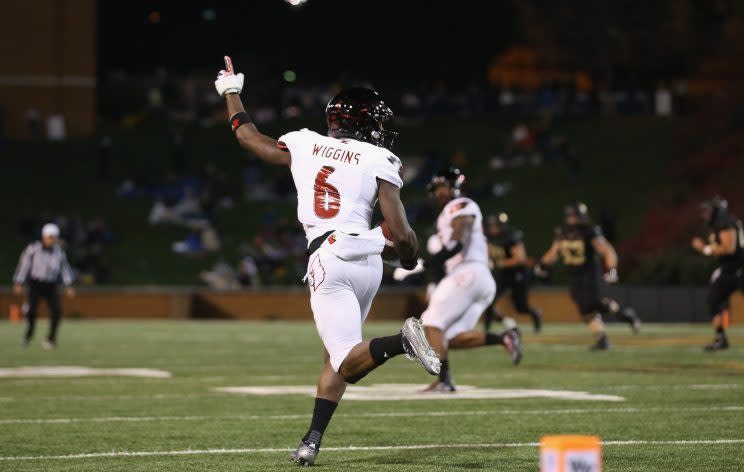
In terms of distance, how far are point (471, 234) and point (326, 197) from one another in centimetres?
573

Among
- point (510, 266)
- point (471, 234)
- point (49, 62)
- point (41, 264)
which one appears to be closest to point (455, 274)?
point (471, 234)

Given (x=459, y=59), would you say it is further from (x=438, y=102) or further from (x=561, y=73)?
(x=438, y=102)

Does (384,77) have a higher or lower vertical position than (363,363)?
higher

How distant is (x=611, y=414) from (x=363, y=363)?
11.8 ft

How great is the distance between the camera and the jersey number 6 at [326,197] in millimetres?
8984

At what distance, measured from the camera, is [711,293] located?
21.1 m

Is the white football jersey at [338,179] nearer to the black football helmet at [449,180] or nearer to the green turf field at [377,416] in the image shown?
the green turf field at [377,416]

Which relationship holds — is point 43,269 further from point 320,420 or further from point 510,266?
point 320,420

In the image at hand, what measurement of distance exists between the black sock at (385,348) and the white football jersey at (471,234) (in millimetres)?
5376

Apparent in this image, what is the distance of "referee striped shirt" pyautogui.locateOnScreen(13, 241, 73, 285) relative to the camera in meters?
24.6

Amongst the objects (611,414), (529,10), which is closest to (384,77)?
(529,10)

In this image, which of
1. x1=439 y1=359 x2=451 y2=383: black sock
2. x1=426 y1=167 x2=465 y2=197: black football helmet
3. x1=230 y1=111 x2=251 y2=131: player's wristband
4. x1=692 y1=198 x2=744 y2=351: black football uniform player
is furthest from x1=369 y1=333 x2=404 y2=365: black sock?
x1=692 y1=198 x2=744 y2=351: black football uniform player

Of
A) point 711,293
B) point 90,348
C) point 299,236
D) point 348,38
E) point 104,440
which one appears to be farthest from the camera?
point 348,38

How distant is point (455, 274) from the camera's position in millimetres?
14625
